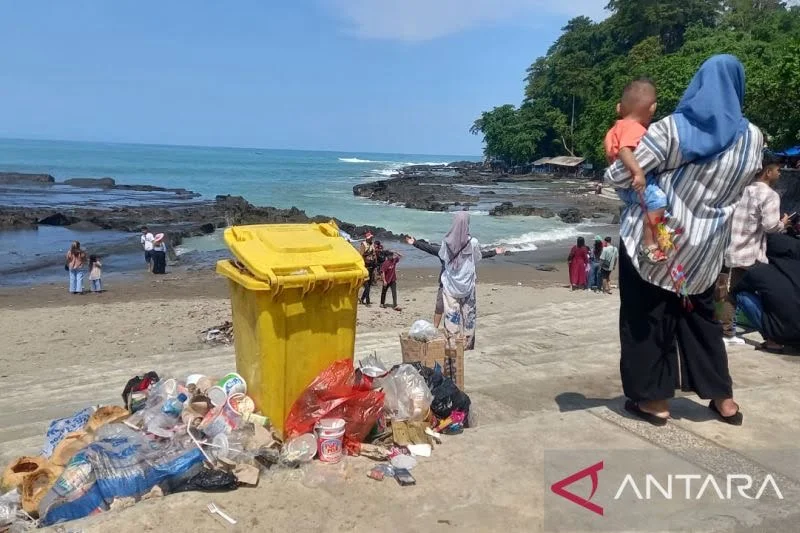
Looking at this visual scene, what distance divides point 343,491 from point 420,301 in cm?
1230

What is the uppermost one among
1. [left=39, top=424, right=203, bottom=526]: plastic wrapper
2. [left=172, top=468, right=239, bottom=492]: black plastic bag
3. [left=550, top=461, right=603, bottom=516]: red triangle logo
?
[left=550, top=461, right=603, bottom=516]: red triangle logo

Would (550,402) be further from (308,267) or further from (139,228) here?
(139,228)

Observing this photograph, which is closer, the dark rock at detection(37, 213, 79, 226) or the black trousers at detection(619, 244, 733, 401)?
the black trousers at detection(619, 244, 733, 401)

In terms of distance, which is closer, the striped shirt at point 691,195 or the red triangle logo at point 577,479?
the red triangle logo at point 577,479

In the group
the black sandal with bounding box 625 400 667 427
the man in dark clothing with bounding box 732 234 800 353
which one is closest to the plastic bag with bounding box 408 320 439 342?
the black sandal with bounding box 625 400 667 427

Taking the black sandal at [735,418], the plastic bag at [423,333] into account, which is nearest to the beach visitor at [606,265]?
the plastic bag at [423,333]

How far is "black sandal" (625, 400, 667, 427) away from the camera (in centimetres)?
357

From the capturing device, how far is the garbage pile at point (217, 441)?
294 centimetres

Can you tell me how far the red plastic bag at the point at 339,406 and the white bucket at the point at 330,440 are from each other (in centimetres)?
9

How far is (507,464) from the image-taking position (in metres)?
3.09

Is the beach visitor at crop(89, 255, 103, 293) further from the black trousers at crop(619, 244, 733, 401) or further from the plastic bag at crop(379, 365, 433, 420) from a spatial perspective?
the black trousers at crop(619, 244, 733, 401)

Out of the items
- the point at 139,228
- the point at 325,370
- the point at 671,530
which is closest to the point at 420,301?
the point at 325,370

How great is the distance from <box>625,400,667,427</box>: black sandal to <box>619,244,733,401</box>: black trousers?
0.47 ft

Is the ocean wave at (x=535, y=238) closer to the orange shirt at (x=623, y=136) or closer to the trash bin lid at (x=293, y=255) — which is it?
the trash bin lid at (x=293, y=255)
